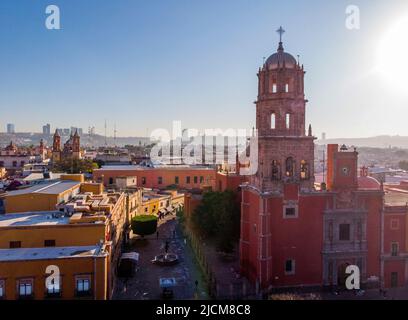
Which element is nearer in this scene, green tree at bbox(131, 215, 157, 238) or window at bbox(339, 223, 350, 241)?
window at bbox(339, 223, 350, 241)

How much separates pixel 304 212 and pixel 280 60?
11209 mm

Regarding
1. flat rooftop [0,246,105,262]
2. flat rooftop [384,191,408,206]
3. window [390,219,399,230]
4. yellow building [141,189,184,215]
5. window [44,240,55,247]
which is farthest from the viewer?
yellow building [141,189,184,215]

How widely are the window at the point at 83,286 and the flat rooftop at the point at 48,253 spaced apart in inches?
51.2

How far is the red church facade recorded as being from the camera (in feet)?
82.0

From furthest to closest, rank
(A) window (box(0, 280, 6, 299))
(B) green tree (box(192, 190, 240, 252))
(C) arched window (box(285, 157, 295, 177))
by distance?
(B) green tree (box(192, 190, 240, 252)), (C) arched window (box(285, 157, 295, 177)), (A) window (box(0, 280, 6, 299))

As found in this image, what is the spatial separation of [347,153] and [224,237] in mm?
12063

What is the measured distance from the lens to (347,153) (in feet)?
83.9

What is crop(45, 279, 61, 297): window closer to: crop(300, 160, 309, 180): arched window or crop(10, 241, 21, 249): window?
crop(10, 241, 21, 249): window

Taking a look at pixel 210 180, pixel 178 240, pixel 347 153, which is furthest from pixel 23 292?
pixel 210 180

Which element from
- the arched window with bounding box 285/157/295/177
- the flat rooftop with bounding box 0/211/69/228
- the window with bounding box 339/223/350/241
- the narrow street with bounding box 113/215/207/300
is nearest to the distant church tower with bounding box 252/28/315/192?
the arched window with bounding box 285/157/295/177

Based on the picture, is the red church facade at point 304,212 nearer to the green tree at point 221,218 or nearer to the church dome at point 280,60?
the church dome at point 280,60

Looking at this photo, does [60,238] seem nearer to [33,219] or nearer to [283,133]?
[33,219]
